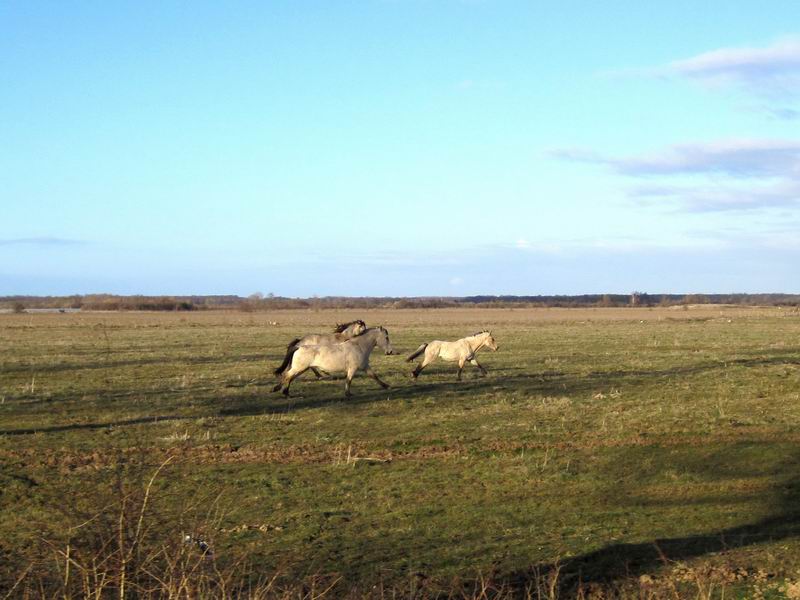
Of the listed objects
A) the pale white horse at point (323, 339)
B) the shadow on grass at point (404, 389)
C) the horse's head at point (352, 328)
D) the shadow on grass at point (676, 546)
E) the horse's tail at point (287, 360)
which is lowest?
the shadow on grass at point (676, 546)

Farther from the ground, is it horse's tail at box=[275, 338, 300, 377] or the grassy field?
horse's tail at box=[275, 338, 300, 377]

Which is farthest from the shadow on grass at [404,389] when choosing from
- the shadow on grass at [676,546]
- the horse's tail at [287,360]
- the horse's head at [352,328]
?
the shadow on grass at [676,546]

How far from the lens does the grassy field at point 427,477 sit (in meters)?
7.83

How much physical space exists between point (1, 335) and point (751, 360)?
37.2 m

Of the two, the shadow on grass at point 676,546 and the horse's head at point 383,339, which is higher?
the horse's head at point 383,339

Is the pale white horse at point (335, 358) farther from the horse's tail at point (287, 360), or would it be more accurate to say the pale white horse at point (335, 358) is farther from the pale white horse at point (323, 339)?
the horse's tail at point (287, 360)

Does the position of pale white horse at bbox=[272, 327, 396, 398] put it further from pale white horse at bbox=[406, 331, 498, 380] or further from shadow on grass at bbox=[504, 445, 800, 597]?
shadow on grass at bbox=[504, 445, 800, 597]

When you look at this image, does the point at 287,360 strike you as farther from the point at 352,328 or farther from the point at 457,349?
the point at 457,349

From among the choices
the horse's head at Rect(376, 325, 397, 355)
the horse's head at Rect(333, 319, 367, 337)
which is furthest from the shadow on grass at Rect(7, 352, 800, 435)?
the horse's head at Rect(333, 319, 367, 337)

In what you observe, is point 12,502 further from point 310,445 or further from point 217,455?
point 310,445

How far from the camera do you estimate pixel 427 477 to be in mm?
12148

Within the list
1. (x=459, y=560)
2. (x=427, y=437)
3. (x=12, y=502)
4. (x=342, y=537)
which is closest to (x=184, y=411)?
(x=427, y=437)

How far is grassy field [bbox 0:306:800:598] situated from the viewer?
7.83 m

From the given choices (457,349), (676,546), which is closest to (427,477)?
(676,546)
